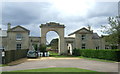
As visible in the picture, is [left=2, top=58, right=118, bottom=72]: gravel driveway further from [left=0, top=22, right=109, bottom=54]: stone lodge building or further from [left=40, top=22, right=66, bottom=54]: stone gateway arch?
[left=40, top=22, right=66, bottom=54]: stone gateway arch

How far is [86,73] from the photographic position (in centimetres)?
1340

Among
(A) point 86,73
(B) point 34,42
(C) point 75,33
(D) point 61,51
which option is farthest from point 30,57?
(A) point 86,73

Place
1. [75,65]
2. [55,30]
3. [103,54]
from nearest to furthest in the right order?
[75,65], [103,54], [55,30]

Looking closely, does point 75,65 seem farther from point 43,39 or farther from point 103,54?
point 43,39

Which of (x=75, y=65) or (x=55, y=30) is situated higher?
(x=55, y=30)

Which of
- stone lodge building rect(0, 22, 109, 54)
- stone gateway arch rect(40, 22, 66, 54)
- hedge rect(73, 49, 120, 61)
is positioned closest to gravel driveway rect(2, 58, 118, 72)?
hedge rect(73, 49, 120, 61)

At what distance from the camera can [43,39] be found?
145 ft

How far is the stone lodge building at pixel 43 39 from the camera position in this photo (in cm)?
4331

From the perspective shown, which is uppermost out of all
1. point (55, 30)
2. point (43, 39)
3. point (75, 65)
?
point (55, 30)

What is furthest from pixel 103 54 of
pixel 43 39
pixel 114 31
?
pixel 43 39

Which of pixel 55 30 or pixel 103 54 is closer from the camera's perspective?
pixel 103 54

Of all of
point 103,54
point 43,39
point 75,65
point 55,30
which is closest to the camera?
point 75,65

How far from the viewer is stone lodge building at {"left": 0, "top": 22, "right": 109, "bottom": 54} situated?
4331 cm

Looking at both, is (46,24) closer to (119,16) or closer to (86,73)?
(119,16)
